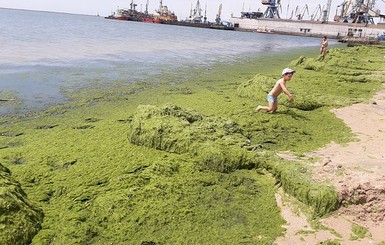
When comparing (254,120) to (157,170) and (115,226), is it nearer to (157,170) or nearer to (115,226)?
(157,170)

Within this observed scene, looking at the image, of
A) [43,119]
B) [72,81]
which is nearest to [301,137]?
[43,119]

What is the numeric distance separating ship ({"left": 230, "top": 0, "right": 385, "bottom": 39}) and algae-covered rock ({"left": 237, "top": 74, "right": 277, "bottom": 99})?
69.8m

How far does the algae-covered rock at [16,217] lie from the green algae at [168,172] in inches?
5.0

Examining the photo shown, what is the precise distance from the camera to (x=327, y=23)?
299ft

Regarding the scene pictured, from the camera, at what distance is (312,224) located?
14.7ft

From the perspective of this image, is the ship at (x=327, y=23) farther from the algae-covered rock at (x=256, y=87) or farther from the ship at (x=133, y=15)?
the algae-covered rock at (x=256, y=87)

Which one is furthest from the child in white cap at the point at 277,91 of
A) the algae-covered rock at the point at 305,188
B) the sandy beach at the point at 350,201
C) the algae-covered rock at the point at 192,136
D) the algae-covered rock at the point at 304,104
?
the algae-covered rock at the point at 305,188

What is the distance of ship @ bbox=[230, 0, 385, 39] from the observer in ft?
262

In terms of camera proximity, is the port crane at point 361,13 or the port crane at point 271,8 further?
the port crane at point 271,8

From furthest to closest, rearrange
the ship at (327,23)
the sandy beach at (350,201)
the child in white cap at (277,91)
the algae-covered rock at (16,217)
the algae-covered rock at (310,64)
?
the ship at (327,23) < the algae-covered rock at (310,64) < the child in white cap at (277,91) < the sandy beach at (350,201) < the algae-covered rock at (16,217)

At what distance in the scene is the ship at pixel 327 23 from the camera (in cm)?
8000

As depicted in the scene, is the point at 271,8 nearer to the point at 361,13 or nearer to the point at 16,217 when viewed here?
the point at 361,13

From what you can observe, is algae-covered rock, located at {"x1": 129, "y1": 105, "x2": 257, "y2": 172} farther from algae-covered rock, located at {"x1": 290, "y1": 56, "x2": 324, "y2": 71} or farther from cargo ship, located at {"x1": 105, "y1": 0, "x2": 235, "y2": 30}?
cargo ship, located at {"x1": 105, "y1": 0, "x2": 235, "y2": 30}

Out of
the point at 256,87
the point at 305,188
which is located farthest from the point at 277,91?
the point at 305,188
